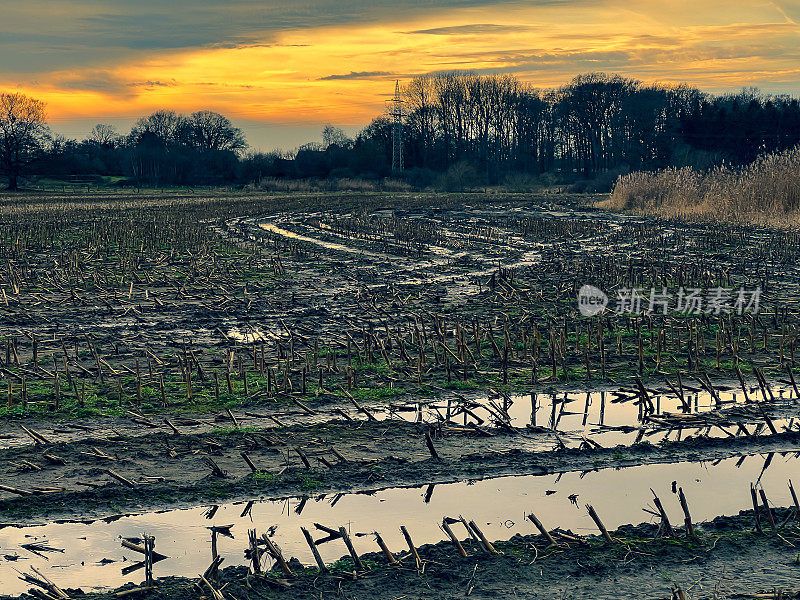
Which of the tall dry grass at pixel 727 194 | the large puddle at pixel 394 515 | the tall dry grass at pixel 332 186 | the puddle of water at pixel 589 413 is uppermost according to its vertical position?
the tall dry grass at pixel 332 186

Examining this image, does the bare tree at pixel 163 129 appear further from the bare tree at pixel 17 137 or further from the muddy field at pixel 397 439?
the muddy field at pixel 397 439

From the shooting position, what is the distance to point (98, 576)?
5.11m

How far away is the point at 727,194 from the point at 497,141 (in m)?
57.5

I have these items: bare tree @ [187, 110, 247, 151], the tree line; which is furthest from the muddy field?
bare tree @ [187, 110, 247, 151]

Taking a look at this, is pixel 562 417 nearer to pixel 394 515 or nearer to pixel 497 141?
pixel 394 515

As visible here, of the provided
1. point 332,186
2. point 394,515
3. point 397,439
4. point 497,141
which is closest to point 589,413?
point 397,439

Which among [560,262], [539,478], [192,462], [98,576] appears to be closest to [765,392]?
[539,478]

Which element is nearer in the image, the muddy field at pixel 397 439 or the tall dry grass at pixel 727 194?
the muddy field at pixel 397 439

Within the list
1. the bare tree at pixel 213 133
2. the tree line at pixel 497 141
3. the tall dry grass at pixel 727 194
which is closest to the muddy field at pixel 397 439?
the tall dry grass at pixel 727 194

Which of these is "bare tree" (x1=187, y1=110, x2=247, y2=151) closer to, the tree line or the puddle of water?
the tree line

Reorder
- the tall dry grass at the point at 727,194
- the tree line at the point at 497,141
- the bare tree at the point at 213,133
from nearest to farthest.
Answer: the tall dry grass at the point at 727,194
the tree line at the point at 497,141
the bare tree at the point at 213,133

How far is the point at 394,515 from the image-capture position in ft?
19.8

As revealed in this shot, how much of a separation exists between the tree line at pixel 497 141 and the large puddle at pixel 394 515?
180 ft

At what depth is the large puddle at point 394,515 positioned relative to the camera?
5.30 metres
